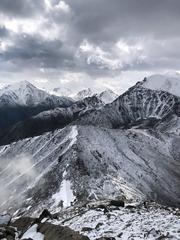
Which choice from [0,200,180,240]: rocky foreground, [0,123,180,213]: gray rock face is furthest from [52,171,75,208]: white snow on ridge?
[0,200,180,240]: rocky foreground

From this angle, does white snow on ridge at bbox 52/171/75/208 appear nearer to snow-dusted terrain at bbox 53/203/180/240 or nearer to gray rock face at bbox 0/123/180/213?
gray rock face at bbox 0/123/180/213

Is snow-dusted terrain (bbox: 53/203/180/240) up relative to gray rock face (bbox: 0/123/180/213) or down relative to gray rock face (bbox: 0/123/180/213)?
up

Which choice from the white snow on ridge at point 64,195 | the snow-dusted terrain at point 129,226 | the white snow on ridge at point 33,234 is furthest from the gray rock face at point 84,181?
the snow-dusted terrain at point 129,226

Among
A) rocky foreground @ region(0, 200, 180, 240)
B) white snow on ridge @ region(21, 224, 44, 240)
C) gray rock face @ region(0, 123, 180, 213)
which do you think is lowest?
gray rock face @ region(0, 123, 180, 213)

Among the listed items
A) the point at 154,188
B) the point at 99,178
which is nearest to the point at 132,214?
the point at 99,178

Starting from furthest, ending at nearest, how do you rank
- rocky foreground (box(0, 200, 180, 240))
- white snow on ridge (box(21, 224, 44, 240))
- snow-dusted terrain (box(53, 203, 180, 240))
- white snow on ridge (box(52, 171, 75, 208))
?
1. white snow on ridge (box(52, 171, 75, 208))
2. white snow on ridge (box(21, 224, 44, 240))
3. rocky foreground (box(0, 200, 180, 240))
4. snow-dusted terrain (box(53, 203, 180, 240))

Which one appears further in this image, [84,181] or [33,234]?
[84,181]

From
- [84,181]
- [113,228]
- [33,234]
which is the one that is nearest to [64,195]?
[84,181]

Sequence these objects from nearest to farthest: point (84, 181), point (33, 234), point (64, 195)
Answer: point (33, 234), point (64, 195), point (84, 181)

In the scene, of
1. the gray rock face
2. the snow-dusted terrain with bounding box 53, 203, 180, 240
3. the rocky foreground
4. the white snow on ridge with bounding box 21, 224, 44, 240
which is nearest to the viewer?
the snow-dusted terrain with bounding box 53, 203, 180, 240

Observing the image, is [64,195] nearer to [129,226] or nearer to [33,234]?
[33,234]

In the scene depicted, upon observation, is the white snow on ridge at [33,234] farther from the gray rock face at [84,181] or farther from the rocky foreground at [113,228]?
the gray rock face at [84,181]
